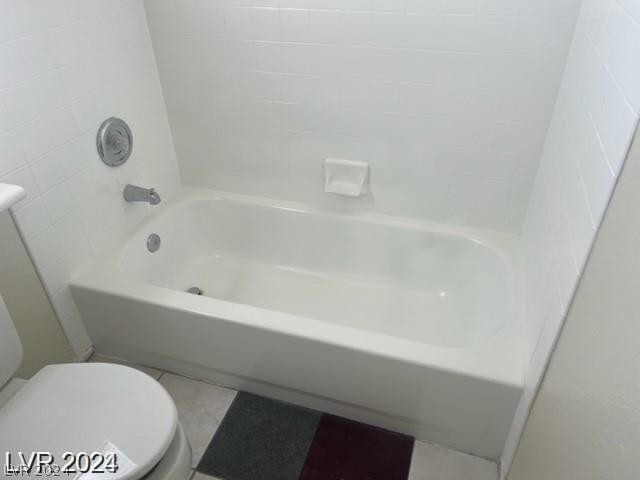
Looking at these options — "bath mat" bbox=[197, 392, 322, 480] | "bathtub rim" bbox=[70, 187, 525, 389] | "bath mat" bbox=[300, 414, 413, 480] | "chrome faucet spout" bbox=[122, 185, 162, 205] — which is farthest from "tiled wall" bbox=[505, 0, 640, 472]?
"chrome faucet spout" bbox=[122, 185, 162, 205]

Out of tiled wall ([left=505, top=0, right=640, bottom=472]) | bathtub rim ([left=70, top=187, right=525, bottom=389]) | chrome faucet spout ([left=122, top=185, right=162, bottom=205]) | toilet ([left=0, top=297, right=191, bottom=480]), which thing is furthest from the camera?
chrome faucet spout ([left=122, top=185, right=162, bottom=205])

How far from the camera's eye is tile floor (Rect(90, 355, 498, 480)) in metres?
1.50

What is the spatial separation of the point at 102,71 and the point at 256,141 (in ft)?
2.05

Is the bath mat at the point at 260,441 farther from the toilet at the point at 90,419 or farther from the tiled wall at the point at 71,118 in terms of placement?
the tiled wall at the point at 71,118

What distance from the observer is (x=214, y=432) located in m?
1.64

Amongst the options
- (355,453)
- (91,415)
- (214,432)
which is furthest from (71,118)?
(355,453)

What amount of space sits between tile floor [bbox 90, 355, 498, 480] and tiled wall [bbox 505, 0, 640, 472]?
5.3 inches

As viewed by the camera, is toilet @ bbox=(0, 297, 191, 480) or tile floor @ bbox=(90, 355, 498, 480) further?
tile floor @ bbox=(90, 355, 498, 480)

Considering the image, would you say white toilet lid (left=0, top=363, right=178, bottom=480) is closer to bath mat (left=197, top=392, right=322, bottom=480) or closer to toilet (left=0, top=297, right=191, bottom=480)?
toilet (left=0, top=297, right=191, bottom=480)

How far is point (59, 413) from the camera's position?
120 centimetres

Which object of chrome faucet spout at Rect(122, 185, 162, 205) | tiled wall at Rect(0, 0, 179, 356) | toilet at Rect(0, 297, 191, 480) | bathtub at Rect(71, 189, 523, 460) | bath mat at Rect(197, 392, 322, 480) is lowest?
bath mat at Rect(197, 392, 322, 480)

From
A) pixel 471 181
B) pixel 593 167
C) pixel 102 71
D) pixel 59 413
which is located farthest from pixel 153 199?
pixel 593 167

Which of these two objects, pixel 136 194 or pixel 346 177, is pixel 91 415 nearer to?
pixel 136 194

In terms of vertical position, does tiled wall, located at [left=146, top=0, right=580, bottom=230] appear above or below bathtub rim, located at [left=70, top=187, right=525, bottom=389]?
above
